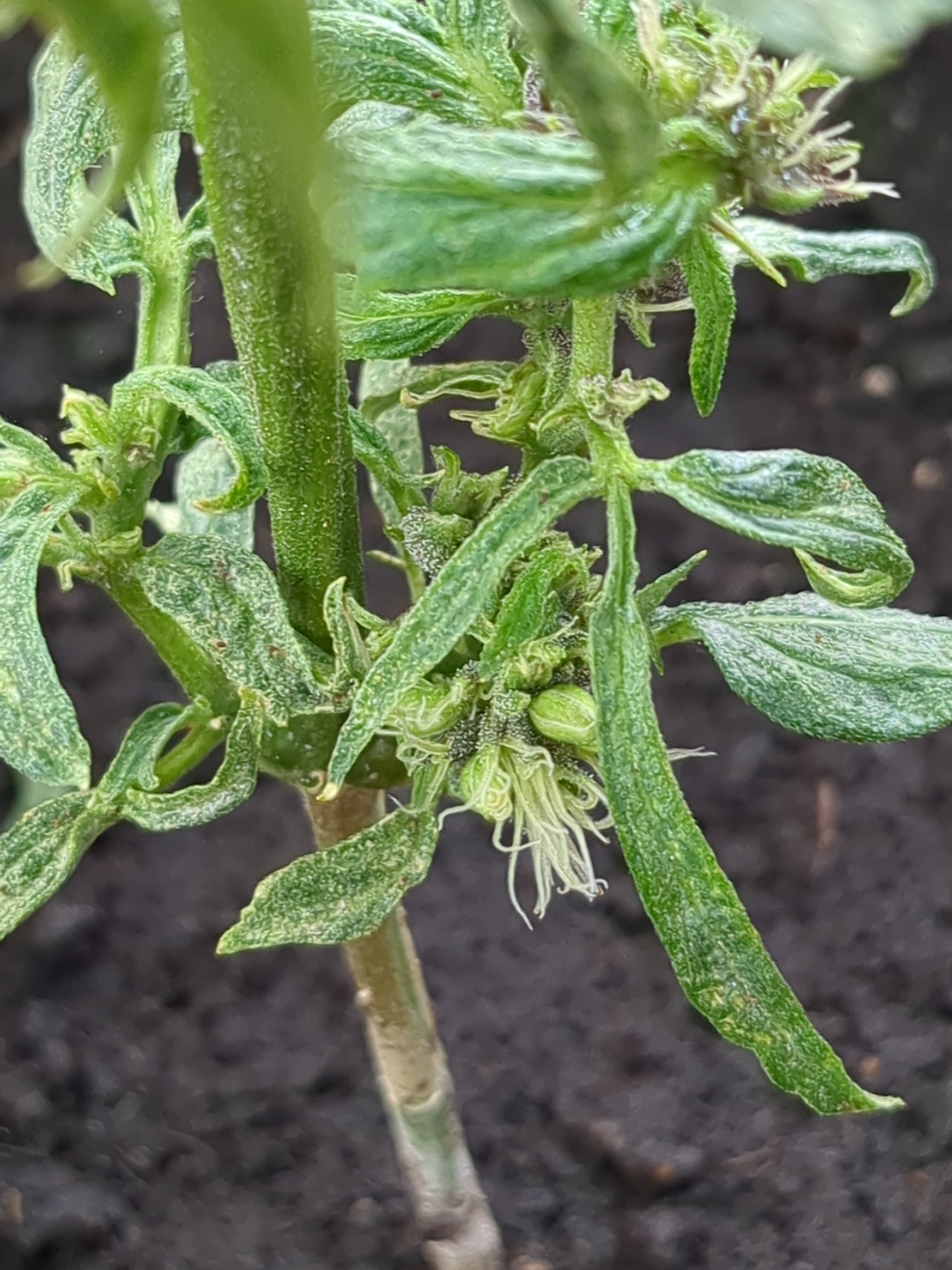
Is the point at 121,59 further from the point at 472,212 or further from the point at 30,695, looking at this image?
the point at 30,695

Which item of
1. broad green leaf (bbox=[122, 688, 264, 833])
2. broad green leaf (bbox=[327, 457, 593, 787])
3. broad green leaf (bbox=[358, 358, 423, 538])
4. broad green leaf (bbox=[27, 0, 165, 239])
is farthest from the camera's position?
broad green leaf (bbox=[358, 358, 423, 538])

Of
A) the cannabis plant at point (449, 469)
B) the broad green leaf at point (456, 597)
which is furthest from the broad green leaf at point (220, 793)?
the broad green leaf at point (456, 597)

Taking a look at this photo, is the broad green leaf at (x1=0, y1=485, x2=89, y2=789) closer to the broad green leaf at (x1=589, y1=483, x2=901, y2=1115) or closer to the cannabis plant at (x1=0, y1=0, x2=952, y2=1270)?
the cannabis plant at (x1=0, y1=0, x2=952, y2=1270)

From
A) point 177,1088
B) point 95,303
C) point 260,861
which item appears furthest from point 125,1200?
point 95,303


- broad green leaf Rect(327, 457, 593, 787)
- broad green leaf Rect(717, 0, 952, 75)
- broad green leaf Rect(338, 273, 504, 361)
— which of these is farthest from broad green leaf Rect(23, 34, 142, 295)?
broad green leaf Rect(717, 0, 952, 75)

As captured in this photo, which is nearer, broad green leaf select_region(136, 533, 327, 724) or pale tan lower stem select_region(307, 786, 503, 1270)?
broad green leaf select_region(136, 533, 327, 724)

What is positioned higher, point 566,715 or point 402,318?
point 402,318

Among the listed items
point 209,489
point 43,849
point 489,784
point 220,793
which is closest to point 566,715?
point 489,784
